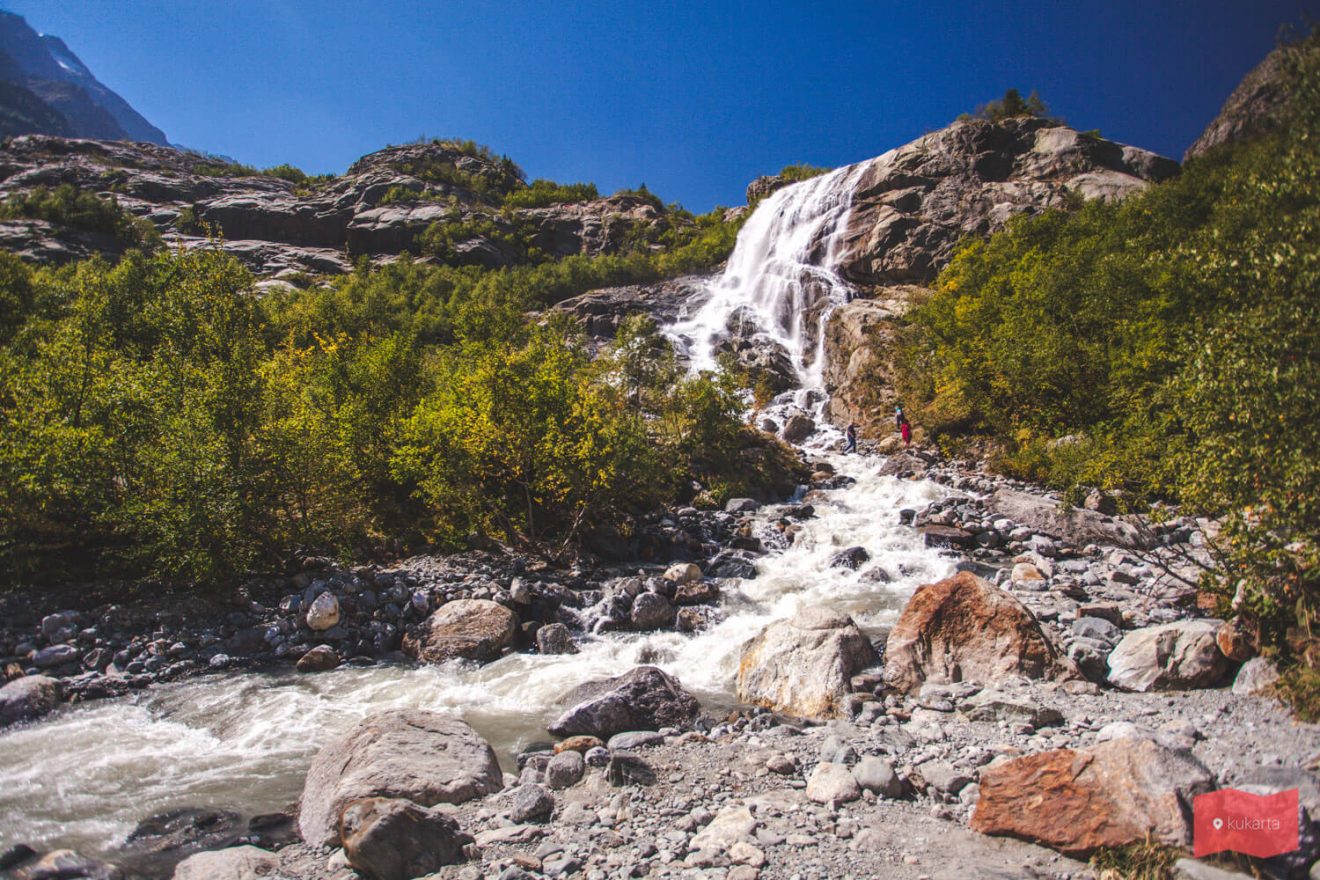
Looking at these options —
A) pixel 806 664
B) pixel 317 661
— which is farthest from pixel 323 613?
pixel 806 664

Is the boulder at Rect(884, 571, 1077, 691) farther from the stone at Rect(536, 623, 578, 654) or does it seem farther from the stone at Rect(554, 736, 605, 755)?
the stone at Rect(536, 623, 578, 654)

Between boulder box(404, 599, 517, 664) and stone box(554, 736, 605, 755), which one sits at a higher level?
boulder box(404, 599, 517, 664)

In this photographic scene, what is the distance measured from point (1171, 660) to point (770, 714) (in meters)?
5.86

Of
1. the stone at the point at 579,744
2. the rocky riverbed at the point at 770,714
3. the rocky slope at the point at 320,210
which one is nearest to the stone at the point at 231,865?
the rocky riverbed at the point at 770,714

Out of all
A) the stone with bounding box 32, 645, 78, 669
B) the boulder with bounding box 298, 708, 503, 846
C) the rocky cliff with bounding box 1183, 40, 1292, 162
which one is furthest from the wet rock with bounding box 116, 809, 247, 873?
the rocky cliff with bounding box 1183, 40, 1292, 162

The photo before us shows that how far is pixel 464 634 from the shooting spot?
13219mm

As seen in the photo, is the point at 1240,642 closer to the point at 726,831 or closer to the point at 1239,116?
the point at 726,831

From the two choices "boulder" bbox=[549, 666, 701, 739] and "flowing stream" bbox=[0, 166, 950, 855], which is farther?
"boulder" bbox=[549, 666, 701, 739]

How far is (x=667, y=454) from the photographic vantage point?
2519cm

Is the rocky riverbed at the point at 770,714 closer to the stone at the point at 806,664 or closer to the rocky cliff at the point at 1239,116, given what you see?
the stone at the point at 806,664

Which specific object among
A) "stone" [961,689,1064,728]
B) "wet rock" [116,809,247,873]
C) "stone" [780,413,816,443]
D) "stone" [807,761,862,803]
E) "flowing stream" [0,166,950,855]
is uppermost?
"stone" [780,413,816,443]

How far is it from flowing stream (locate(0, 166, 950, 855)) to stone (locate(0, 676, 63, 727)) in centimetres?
27

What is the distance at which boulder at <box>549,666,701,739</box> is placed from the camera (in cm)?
940

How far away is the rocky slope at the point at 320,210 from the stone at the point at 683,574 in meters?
70.7
